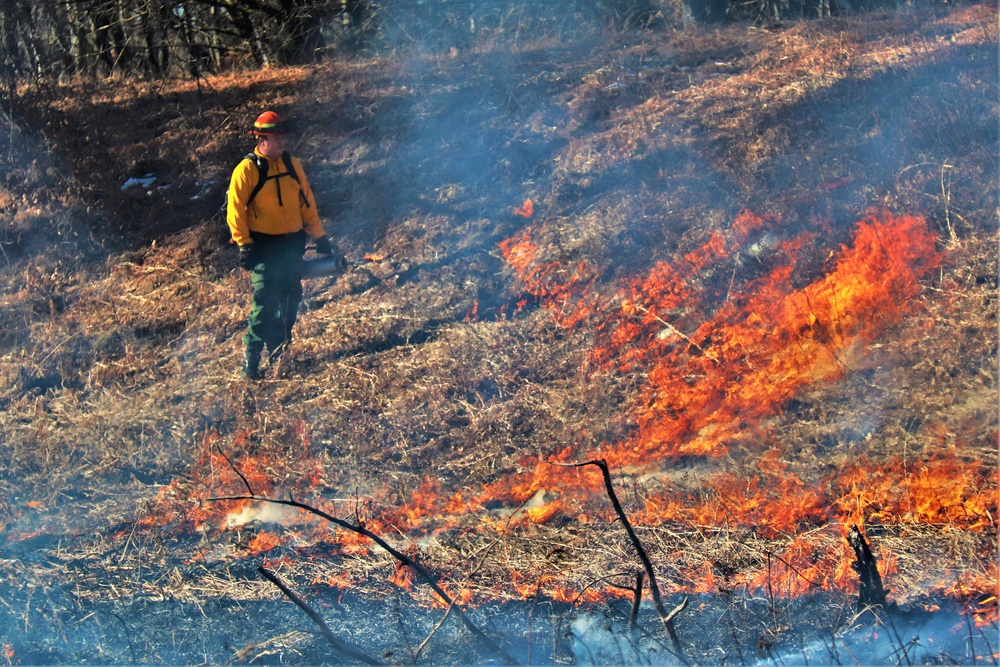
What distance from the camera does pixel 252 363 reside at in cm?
691

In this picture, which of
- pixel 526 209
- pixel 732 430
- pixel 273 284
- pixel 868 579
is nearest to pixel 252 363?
pixel 273 284

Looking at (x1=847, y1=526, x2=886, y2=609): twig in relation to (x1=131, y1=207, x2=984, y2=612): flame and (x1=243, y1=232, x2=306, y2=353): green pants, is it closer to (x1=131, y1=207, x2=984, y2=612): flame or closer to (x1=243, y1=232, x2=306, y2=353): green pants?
(x1=131, y1=207, x2=984, y2=612): flame

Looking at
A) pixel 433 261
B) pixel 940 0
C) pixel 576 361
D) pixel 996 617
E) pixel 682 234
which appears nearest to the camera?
pixel 996 617

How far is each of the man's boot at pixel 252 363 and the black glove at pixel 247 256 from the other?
2.40 ft

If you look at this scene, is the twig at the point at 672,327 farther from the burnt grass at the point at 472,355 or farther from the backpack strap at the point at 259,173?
the backpack strap at the point at 259,173

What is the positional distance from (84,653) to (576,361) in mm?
3741

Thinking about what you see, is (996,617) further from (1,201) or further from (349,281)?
(1,201)

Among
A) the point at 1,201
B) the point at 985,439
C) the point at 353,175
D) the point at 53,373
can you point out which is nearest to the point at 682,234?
the point at 985,439

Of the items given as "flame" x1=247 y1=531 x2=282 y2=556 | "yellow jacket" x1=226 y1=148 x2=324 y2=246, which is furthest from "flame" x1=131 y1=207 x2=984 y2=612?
"yellow jacket" x1=226 y1=148 x2=324 y2=246

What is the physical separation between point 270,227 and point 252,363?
117cm

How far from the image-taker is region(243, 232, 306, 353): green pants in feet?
21.3

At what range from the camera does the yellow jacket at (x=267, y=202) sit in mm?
6184

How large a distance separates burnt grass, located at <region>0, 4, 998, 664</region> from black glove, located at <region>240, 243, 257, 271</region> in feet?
3.42

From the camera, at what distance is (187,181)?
9.58m
